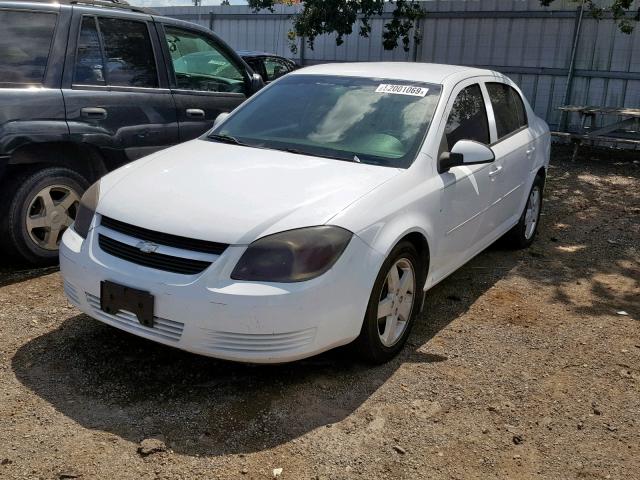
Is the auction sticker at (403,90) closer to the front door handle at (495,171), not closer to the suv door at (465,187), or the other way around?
the suv door at (465,187)

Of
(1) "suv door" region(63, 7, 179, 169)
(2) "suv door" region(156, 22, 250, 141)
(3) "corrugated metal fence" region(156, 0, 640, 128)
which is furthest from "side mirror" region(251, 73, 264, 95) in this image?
(3) "corrugated metal fence" region(156, 0, 640, 128)

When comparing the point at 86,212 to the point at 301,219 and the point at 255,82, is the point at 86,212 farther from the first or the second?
the point at 255,82

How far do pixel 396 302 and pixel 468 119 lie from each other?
1.60 metres

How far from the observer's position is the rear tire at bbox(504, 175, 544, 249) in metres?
6.07

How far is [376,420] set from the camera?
3.30 m

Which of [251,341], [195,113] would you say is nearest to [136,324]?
[251,341]

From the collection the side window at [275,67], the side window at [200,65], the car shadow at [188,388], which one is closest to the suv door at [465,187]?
the car shadow at [188,388]

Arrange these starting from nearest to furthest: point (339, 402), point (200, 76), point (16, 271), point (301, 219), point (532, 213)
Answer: point (301, 219) → point (339, 402) → point (16, 271) → point (200, 76) → point (532, 213)

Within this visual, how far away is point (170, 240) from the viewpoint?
3.29 metres

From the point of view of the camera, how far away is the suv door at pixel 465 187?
427 centimetres

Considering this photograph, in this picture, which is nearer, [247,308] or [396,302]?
[247,308]

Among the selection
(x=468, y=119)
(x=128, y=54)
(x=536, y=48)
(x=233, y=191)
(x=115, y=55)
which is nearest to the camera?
(x=233, y=191)

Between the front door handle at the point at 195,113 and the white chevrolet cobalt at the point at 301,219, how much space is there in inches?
45.4

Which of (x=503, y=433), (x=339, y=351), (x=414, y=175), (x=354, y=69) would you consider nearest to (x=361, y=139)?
(x=414, y=175)
